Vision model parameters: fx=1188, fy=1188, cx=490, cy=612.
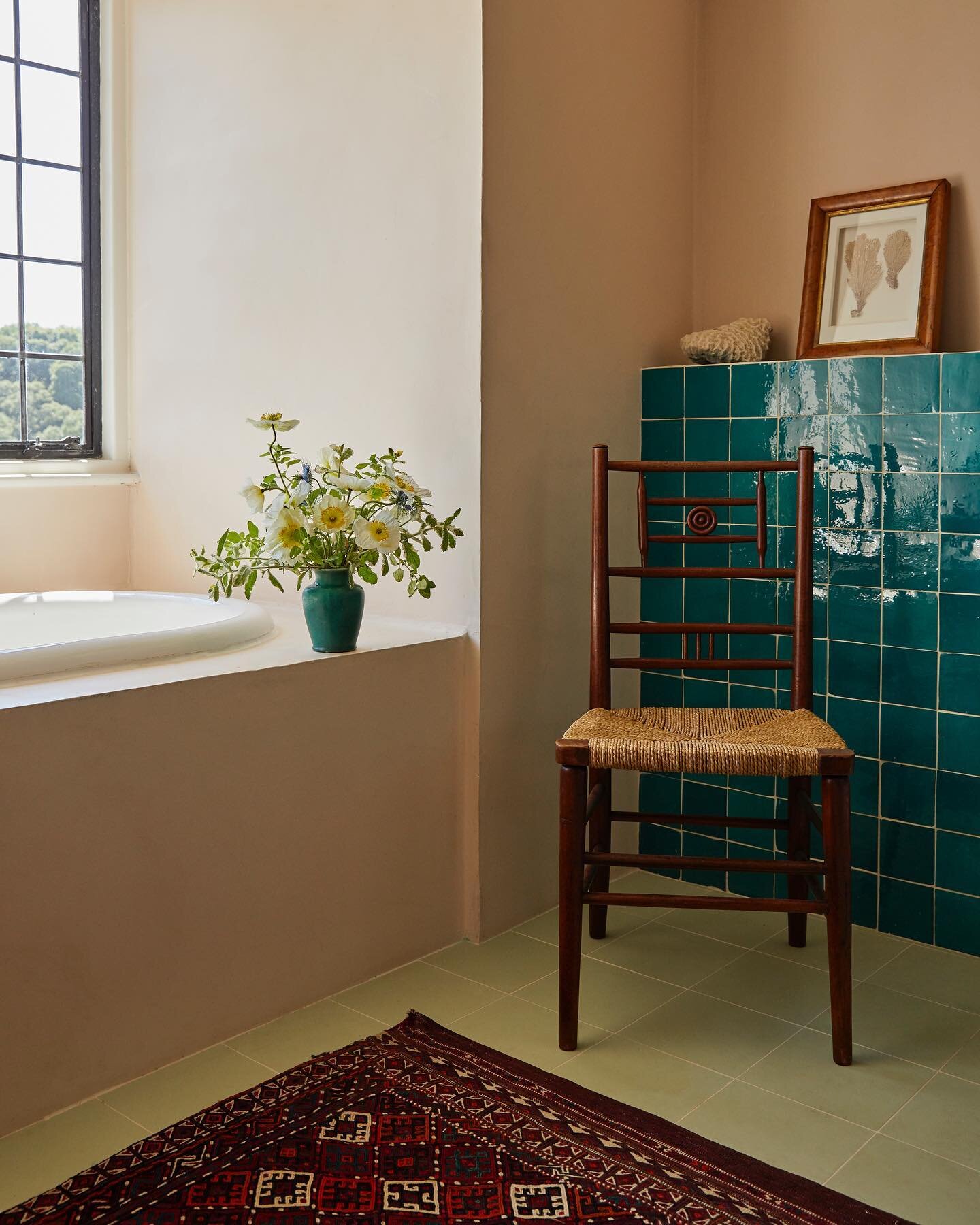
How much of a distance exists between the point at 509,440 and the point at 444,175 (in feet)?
1.75

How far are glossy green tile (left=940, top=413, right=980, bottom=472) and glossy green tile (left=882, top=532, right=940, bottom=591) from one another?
0.46 feet

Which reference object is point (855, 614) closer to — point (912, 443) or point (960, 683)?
point (960, 683)

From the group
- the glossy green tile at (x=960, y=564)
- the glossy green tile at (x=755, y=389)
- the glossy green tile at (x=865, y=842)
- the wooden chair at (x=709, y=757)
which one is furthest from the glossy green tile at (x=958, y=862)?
the glossy green tile at (x=755, y=389)

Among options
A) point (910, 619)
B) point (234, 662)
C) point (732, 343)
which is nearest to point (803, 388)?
point (732, 343)

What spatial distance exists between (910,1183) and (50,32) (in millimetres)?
3086

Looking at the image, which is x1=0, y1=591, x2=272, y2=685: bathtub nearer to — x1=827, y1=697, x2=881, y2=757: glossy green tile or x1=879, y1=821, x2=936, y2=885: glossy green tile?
x1=827, y1=697, x2=881, y2=757: glossy green tile

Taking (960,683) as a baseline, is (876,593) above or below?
above

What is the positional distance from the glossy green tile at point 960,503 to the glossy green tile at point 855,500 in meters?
0.13

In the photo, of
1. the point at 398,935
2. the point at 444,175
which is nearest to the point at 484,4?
the point at 444,175

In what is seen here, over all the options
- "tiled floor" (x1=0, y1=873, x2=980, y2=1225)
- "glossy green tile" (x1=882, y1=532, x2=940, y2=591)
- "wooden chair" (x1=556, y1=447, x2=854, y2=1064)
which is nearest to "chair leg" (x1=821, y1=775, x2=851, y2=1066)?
"wooden chair" (x1=556, y1=447, x2=854, y2=1064)

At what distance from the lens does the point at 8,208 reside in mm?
2924

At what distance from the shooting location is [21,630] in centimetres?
258

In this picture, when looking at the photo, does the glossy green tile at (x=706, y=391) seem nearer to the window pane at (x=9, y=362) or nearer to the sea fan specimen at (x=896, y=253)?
the sea fan specimen at (x=896, y=253)

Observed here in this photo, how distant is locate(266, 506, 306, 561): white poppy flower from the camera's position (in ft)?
6.98
